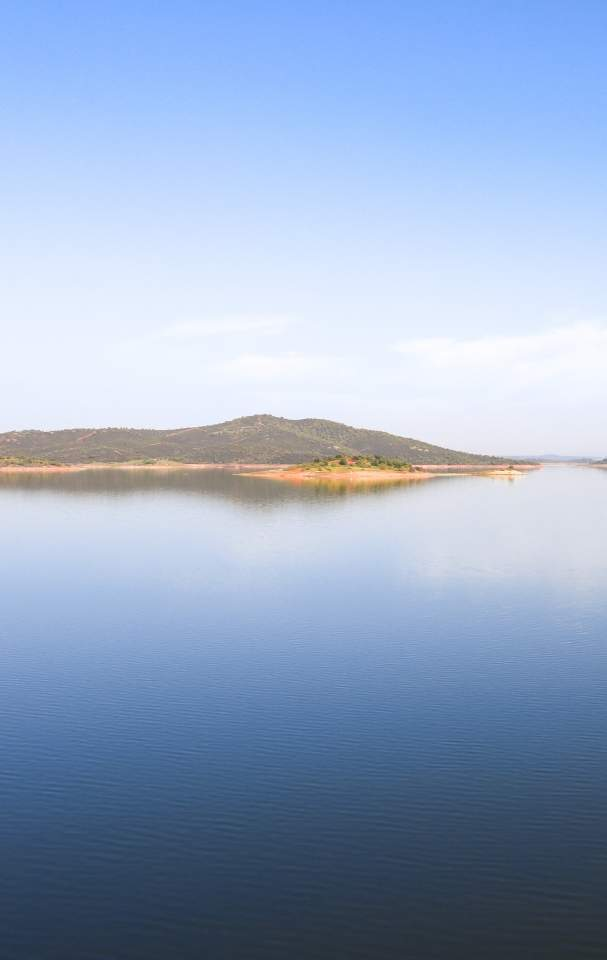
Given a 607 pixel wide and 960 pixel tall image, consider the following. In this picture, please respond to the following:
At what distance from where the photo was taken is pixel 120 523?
103000 millimetres

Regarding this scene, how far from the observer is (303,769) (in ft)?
83.7

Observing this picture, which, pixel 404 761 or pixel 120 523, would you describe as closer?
pixel 404 761

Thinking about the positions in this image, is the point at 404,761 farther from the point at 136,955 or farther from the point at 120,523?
the point at 120,523

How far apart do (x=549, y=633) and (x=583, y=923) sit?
28.0 meters

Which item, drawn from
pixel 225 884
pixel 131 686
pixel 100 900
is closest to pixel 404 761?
pixel 225 884

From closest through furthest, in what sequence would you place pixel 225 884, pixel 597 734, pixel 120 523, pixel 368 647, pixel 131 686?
pixel 225 884 → pixel 597 734 → pixel 131 686 → pixel 368 647 → pixel 120 523

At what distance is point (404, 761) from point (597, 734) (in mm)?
8328

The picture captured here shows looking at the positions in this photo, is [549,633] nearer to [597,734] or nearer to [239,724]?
[597,734]

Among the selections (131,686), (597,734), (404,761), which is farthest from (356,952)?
(131,686)

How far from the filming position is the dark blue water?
17.7 m

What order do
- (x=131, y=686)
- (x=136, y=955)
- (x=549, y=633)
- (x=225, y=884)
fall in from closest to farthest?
1. (x=136, y=955)
2. (x=225, y=884)
3. (x=131, y=686)
4. (x=549, y=633)

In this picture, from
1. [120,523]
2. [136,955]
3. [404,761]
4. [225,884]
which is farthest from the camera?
[120,523]

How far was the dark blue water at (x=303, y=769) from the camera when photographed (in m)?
17.7

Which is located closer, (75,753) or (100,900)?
(100,900)
